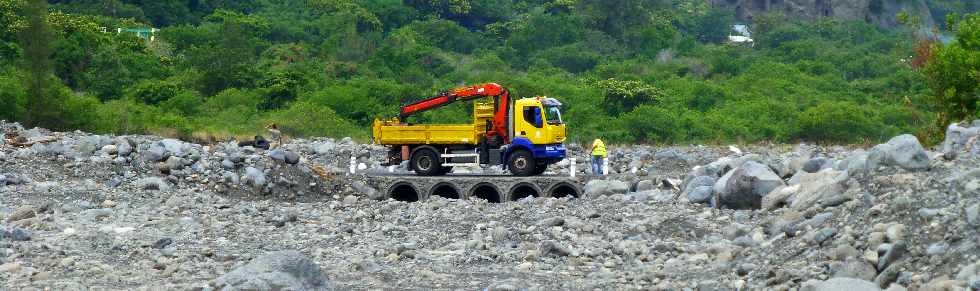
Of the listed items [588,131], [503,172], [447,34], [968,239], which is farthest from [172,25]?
[968,239]

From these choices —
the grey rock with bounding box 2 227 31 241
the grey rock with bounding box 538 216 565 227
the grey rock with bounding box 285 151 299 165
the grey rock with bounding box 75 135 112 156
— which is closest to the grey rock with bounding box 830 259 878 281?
the grey rock with bounding box 538 216 565 227

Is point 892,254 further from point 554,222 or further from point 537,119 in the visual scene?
point 537,119

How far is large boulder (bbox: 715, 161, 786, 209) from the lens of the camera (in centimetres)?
1598

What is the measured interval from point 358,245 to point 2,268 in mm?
4136

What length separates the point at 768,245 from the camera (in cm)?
1255

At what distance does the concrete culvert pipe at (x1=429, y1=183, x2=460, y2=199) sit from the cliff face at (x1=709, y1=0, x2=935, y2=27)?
2722 inches

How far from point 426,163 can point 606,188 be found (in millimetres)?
4735

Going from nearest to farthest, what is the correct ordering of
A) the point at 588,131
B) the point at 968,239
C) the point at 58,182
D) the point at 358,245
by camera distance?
the point at 968,239 < the point at 358,245 < the point at 58,182 < the point at 588,131

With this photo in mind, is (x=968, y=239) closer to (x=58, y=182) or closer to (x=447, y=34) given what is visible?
(x=58, y=182)

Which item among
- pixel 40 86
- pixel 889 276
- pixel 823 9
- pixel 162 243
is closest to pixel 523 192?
pixel 162 243

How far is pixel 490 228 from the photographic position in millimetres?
16188

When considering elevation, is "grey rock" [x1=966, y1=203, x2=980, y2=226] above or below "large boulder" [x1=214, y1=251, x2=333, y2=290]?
above

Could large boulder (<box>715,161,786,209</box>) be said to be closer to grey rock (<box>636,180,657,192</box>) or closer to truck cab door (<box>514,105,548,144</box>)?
grey rock (<box>636,180,657,192</box>)

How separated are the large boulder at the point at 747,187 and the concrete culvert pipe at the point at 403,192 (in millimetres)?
7878
